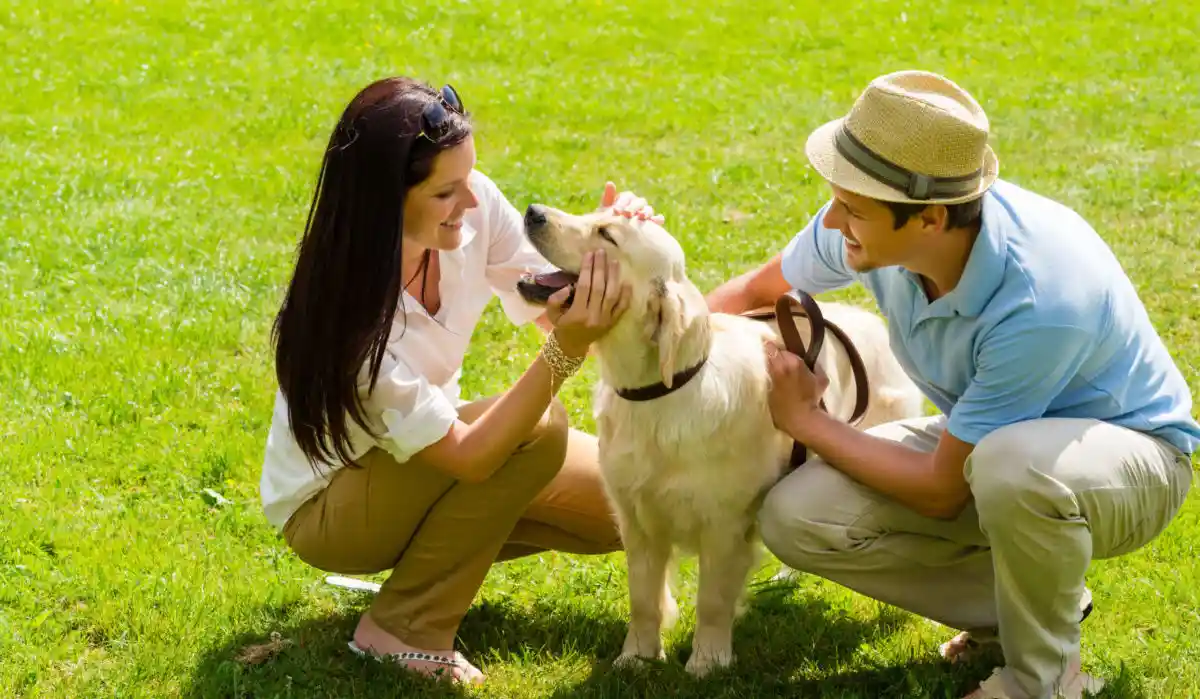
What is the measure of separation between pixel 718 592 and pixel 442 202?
51.6 inches

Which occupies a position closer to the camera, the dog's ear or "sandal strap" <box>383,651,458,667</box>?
the dog's ear

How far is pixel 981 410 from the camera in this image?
3160mm

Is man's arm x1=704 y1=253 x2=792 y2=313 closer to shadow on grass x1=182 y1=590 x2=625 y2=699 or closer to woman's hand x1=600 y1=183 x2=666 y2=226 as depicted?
woman's hand x1=600 y1=183 x2=666 y2=226

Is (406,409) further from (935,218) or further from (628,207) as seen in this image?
(935,218)

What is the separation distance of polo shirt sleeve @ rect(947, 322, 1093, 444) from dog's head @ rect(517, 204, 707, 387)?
0.73 metres

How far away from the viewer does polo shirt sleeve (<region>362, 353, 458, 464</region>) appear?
336 cm

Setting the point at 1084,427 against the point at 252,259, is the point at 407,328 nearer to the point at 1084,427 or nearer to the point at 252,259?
the point at 1084,427

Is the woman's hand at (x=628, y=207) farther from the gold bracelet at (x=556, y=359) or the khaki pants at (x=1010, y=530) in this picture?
the khaki pants at (x=1010, y=530)

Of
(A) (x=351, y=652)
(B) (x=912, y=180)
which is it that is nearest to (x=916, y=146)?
(B) (x=912, y=180)

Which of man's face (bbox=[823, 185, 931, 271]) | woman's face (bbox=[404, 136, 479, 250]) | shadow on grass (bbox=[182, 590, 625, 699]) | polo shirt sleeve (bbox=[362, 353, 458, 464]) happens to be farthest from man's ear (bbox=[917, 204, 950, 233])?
shadow on grass (bbox=[182, 590, 625, 699])

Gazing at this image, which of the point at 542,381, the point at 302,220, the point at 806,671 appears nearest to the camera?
the point at 542,381

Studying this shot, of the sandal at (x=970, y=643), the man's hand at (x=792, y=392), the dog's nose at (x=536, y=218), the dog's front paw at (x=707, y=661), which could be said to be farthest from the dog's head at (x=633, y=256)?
the sandal at (x=970, y=643)

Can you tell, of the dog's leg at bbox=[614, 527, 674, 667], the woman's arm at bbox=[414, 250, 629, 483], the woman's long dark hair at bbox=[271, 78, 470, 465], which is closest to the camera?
the woman's long dark hair at bbox=[271, 78, 470, 465]

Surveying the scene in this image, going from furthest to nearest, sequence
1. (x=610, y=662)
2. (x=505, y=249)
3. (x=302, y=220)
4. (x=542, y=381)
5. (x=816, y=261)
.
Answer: (x=302, y=220), (x=505, y=249), (x=816, y=261), (x=610, y=662), (x=542, y=381)
